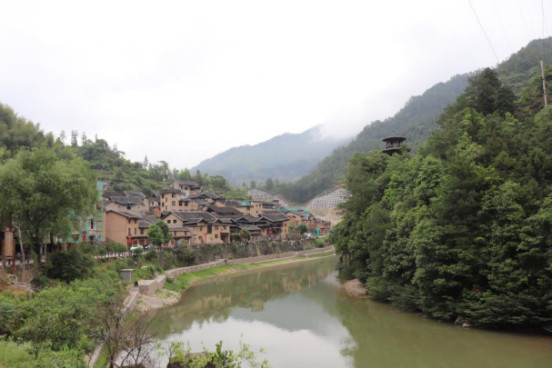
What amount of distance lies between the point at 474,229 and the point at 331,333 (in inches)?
332

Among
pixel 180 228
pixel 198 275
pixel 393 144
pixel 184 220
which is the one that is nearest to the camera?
pixel 198 275

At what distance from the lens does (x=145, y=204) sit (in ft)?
194

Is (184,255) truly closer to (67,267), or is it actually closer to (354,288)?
(354,288)

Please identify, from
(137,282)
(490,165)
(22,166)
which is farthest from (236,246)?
(490,165)

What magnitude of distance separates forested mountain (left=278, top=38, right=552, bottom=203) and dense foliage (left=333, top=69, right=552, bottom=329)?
49850 millimetres

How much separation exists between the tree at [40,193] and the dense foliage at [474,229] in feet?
55.4

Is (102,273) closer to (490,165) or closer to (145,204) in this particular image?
(490,165)

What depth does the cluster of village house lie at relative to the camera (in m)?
37.8

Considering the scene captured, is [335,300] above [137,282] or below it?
below

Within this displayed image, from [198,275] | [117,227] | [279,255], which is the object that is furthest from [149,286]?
[279,255]

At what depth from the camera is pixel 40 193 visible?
59.0 feet

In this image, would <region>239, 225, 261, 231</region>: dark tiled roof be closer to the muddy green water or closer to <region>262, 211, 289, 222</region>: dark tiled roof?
<region>262, 211, 289, 222</region>: dark tiled roof

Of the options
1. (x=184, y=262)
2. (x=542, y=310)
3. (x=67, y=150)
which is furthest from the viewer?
(x=67, y=150)

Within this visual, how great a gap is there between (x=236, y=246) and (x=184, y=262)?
8.99 metres
